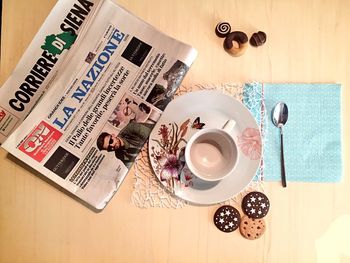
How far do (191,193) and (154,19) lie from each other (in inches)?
12.3

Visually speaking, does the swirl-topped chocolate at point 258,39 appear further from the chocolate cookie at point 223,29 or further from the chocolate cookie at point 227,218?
the chocolate cookie at point 227,218

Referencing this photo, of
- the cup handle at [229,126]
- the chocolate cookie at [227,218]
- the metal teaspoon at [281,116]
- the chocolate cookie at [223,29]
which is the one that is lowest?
the chocolate cookie at [227,218]

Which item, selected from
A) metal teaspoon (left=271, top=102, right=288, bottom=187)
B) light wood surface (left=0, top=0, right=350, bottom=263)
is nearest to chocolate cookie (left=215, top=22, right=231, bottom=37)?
light wood surface (left=0, top=0, right=350, bottom=263)

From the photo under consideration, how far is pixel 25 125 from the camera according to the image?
0.74 meters

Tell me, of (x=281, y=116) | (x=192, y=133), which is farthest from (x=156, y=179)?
(x=281, y=116)

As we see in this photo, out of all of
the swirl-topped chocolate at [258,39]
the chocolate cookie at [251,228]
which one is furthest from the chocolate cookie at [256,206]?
the swirl-topped chocolate at [258,39]

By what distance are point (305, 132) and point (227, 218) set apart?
20 cm

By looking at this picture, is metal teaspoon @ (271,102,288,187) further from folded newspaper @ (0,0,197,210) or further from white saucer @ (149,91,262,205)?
folded newspaper @ (0,0,197,210)

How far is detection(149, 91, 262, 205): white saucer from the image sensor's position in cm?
73

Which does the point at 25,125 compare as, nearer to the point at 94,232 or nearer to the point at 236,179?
the point at 94,232

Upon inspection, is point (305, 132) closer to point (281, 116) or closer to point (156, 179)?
point (281, 116)

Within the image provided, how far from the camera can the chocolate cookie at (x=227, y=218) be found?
0.73 metres

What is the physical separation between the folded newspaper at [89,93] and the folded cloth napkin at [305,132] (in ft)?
0.54

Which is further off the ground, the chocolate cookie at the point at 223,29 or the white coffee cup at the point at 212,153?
the chocolate cookie at the point at 223,29
